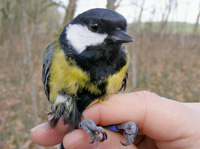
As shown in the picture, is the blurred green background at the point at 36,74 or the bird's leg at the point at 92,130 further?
the blurred green background at the point at 36,74

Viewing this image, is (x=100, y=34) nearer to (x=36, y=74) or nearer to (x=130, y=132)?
(x=130, y=132)

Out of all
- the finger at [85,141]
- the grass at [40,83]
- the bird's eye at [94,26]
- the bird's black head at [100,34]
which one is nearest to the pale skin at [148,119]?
the finger at [85,141]

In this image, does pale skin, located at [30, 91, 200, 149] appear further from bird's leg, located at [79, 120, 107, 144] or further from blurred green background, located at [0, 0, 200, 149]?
blurred green background, located at [0, 0, 200, 149]

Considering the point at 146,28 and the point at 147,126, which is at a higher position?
the point at 146,28

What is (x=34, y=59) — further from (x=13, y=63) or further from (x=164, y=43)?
(x=164, y=43)

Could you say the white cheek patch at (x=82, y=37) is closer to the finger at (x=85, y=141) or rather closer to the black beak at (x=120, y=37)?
the black beak at (x=120, y=37)

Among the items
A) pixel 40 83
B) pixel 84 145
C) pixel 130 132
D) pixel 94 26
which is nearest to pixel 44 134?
pixel 84 145

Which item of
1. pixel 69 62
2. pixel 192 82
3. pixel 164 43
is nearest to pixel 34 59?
pixel 192 82
